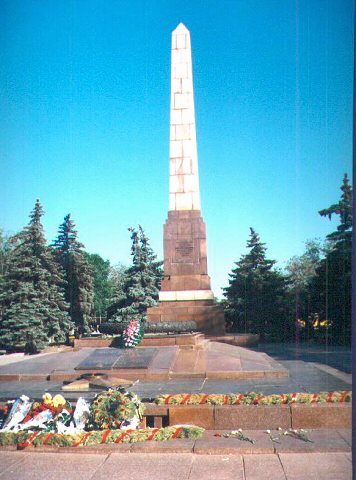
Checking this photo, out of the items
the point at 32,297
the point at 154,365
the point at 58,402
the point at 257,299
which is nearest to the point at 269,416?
the point at 58,402

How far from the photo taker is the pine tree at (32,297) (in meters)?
19.8

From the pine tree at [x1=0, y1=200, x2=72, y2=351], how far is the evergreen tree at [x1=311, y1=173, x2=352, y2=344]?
1289cm

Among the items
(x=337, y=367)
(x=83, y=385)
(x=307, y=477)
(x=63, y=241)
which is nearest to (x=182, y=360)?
(x=83, y=385)

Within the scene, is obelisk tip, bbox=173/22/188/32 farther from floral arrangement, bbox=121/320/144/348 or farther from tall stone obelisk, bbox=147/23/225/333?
floral arrangement, bbox=121/320/144/348

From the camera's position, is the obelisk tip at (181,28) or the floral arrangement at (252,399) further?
the obelisk tip at (181,28)

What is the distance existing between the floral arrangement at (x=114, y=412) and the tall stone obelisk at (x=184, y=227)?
872 centimetres

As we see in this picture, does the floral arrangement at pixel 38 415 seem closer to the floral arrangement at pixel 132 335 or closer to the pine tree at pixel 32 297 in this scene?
the floral arrangement at pixel 132 335

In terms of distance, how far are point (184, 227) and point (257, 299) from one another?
41.1 ft

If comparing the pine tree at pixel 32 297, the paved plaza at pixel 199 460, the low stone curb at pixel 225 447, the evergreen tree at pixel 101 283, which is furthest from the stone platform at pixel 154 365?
the evergreen tree at pixel 101 283

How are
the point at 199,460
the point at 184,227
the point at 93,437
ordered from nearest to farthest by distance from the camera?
the point at 199,460, the point at 93,437, the point at 184,227

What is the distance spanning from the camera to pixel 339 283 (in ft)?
71.1

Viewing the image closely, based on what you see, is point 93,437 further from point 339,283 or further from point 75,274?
point 75,274

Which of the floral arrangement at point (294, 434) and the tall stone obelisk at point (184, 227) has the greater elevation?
the tall stone obelisk at point (184, 227)

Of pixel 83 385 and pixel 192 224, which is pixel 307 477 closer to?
pixel 83 385
